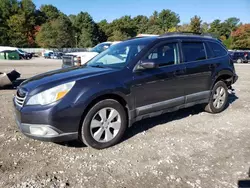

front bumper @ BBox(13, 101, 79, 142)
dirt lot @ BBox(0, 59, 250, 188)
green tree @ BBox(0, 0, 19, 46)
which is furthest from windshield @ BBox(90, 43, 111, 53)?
green tree @ BBox(0, 0, 19, 46)

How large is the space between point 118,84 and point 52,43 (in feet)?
223

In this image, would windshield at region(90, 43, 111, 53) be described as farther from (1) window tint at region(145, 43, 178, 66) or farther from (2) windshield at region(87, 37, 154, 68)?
(1) window tint at region(145, 43, 178, 66)

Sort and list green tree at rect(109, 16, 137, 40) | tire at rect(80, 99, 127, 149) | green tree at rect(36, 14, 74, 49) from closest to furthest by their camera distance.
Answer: tire at rect(80, 99, 127, 149) < green tree at rect(36, 14, 74, 49) < green tree at rect(109, 16, 137, 40)

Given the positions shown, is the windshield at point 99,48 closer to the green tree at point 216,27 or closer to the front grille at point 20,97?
the front grille at point 20,97

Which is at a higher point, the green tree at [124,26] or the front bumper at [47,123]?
the green tree at [124,26]

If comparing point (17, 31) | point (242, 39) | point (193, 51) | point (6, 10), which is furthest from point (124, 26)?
point (193, 51)

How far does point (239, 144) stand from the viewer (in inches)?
159

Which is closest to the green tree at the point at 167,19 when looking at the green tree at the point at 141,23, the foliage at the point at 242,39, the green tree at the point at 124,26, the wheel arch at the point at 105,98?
the green tree at the point at 141,23

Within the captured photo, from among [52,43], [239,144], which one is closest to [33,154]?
[239,144]

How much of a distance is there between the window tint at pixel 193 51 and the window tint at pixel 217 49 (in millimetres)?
384

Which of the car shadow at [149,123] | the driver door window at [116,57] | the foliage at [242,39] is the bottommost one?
the car shadow at [149,123]

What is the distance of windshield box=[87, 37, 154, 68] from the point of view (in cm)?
427

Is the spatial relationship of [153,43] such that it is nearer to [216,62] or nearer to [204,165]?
[216,62]

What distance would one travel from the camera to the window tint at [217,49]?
218 inches
